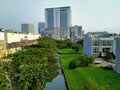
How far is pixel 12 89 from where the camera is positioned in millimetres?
14797

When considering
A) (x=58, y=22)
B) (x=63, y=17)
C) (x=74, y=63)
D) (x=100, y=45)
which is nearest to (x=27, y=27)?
(x=58, y=22)

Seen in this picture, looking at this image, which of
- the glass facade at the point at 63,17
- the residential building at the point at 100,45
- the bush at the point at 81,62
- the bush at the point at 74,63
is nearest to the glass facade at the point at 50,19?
the glass facade at the point at 63,17

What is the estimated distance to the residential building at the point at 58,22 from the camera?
148 metres

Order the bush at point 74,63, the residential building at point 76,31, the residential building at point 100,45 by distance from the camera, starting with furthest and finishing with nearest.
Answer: the residential building at point 76,31 → the residential building at point 100,45 → the bush at point 74,63

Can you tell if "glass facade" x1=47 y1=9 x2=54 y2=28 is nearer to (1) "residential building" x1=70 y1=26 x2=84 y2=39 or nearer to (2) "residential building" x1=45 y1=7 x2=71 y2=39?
(2) "residential building" x1=45 y1=7 x2=71 y2=39

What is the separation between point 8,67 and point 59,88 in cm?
674

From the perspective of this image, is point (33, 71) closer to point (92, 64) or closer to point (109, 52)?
point (92, 64)

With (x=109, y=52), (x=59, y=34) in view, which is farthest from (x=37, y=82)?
(x=59, y=34)

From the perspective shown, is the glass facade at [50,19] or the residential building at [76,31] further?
the glass facade at [50,19]

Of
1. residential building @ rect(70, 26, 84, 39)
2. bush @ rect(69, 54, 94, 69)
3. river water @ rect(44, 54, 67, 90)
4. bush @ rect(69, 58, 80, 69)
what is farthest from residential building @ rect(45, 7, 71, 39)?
river water @ rect(44, 54, 67, 90)

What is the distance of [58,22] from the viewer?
152125 mm

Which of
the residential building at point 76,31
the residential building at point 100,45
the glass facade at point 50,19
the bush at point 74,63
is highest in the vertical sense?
the glass facade at point 50,19

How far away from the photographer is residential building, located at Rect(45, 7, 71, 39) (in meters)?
148

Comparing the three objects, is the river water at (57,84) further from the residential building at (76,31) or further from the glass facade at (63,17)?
the glass facade at (63,17)
